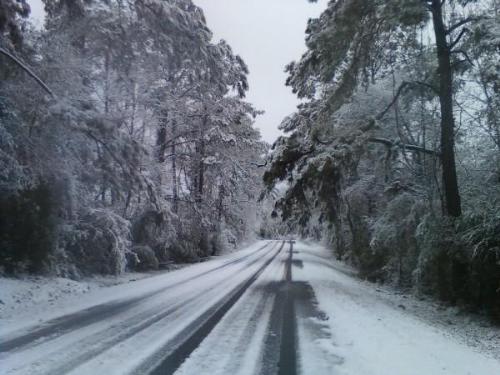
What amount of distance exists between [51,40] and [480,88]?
14121 millimetres

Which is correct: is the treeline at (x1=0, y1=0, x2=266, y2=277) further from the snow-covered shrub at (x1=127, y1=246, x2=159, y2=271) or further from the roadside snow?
the roadside snow

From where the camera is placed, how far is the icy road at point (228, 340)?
562 cm

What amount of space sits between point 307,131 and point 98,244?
8396 mm

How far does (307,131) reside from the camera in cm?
1381

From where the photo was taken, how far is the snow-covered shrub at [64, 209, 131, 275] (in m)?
15.0

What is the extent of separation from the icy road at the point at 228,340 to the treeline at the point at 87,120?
11.1 feet

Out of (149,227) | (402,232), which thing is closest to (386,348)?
(402,232)

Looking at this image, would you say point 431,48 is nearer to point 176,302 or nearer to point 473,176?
point 473,176

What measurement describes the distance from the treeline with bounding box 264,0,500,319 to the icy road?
8.83ft

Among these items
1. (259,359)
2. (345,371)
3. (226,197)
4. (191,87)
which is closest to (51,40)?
(191,87)

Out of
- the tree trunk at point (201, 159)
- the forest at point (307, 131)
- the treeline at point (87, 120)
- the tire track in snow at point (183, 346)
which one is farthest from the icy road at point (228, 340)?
the tree trunk at point (201, 159)

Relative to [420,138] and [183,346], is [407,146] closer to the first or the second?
[420,138]

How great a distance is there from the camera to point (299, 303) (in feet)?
35.7

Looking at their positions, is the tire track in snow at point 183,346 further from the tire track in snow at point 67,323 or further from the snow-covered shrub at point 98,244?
the snow-covered shrub at point 98,244
